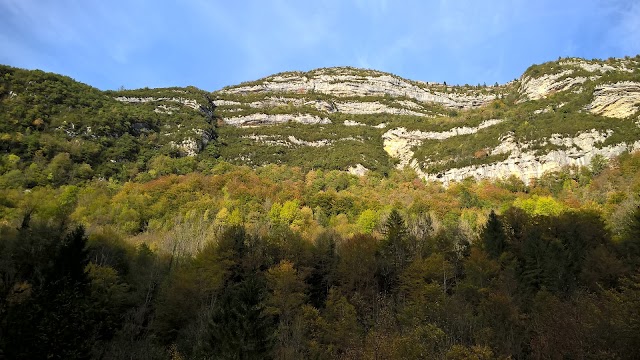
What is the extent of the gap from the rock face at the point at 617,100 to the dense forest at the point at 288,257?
19.7 meters

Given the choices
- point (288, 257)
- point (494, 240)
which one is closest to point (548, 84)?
point (494, 240)

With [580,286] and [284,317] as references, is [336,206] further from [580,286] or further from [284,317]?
[580,286]

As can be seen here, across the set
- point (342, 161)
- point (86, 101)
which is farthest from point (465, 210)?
point (86, 101)

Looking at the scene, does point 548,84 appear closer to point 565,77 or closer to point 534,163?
point 565,77

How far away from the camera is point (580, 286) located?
3400 centimetres

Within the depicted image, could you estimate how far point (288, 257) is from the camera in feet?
143

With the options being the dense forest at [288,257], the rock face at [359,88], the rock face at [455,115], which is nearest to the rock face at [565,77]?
the rock face at [455,115]

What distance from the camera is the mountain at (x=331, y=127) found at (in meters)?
77.1

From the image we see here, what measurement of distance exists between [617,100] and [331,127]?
74.1 m

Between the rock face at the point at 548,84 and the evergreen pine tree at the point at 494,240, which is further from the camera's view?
the rock face at the point at 548,84

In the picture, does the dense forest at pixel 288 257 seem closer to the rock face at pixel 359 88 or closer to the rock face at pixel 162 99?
the rock face at pixel 162 99

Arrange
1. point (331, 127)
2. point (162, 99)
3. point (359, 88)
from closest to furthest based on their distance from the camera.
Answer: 1. point (331, 127)
2. point (162, 99)
3. point (359, 88)

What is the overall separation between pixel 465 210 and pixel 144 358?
53.5 m

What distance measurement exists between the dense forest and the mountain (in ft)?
3.62
